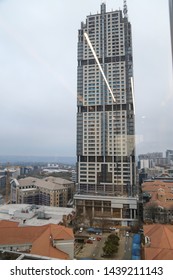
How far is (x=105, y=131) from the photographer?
228 inches

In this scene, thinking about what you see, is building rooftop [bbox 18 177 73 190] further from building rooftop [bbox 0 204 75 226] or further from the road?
the road

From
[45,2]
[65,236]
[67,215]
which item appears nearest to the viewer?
[45,2]

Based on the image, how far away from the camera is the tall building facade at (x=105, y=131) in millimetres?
4512

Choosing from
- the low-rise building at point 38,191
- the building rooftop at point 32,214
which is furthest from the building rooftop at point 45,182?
the building rooftop at point 32,214

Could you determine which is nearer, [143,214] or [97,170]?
[143,214]

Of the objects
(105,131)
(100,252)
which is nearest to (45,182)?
(100,252)

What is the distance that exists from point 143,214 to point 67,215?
1.22 m

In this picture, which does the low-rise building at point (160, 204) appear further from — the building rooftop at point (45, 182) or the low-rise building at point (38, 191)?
the building rooftop at point (45, 182)

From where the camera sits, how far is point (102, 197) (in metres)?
5.11

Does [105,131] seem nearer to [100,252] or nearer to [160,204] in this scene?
[160,204]

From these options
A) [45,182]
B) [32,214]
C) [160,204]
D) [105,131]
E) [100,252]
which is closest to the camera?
[100,252]

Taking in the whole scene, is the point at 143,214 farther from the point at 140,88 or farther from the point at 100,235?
the point at 140,88

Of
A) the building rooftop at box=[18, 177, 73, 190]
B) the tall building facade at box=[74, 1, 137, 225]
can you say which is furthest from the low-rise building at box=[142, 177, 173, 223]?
the building rooftop at box=[18, 177, 73, 190]
